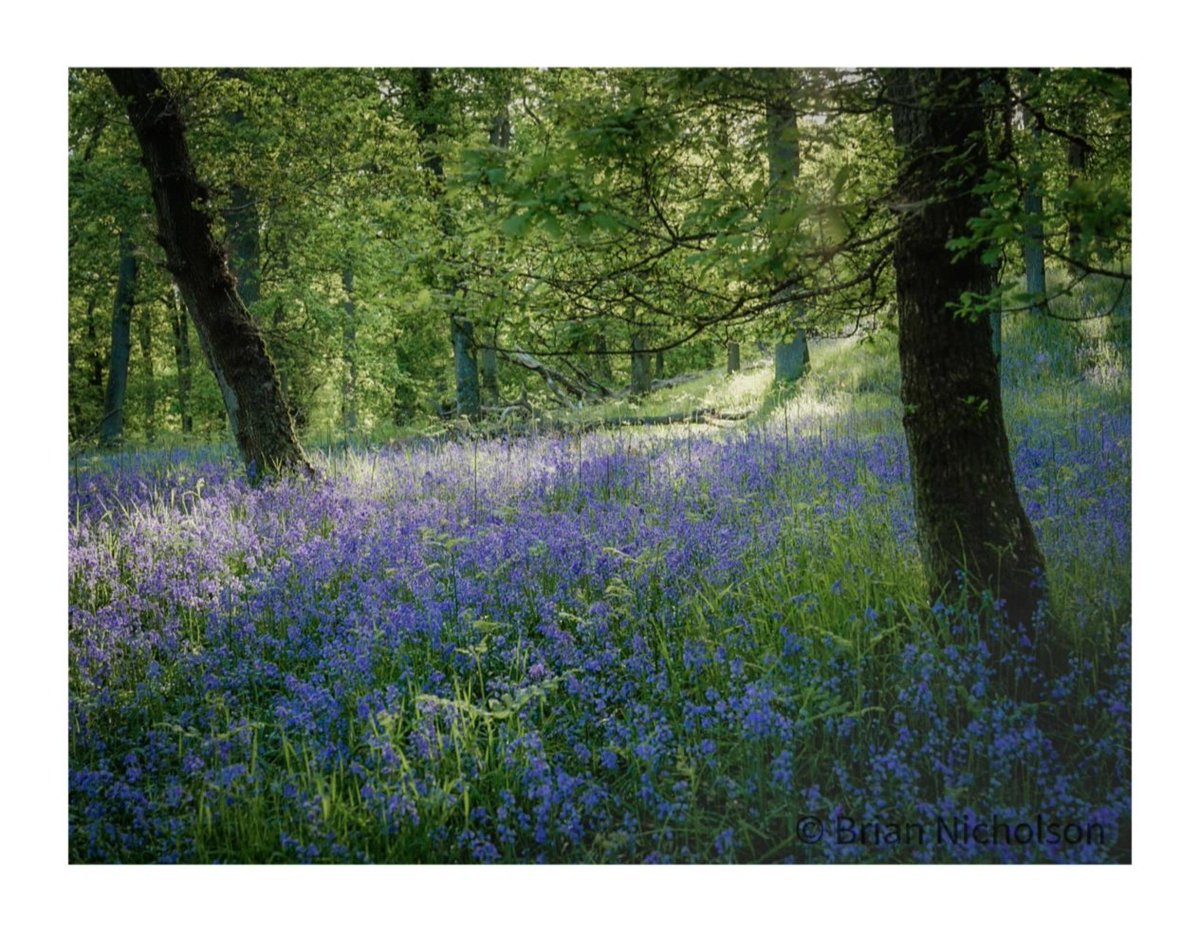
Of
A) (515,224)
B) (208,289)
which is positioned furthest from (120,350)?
(515,224)

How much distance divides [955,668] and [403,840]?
2.13 m

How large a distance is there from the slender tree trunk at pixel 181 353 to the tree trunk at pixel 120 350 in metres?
0.35

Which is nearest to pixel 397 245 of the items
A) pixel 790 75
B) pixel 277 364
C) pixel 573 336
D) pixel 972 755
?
pixel 573 336

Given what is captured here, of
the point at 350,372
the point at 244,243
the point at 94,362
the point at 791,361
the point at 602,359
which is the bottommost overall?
the point at 94,362

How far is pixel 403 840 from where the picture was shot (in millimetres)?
2779

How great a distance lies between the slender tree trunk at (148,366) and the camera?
168 inches

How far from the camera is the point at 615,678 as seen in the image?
3.23 meters

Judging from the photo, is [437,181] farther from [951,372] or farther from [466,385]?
[466,385]

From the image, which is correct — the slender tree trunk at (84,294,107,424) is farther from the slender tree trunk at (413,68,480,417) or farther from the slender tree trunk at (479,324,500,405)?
the slender tree trunk at (479,324,500,405)

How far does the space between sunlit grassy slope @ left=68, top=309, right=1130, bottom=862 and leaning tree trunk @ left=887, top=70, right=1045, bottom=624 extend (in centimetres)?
19

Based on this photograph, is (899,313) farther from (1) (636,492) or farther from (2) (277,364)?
(2) (277,364)

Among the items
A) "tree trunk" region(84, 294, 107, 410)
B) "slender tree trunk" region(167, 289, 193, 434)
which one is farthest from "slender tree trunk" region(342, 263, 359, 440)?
"tree trunk" region(84, 294, 107, 410)

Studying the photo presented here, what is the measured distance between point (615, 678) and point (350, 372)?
395cm

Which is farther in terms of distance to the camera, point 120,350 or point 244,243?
point 244,243
